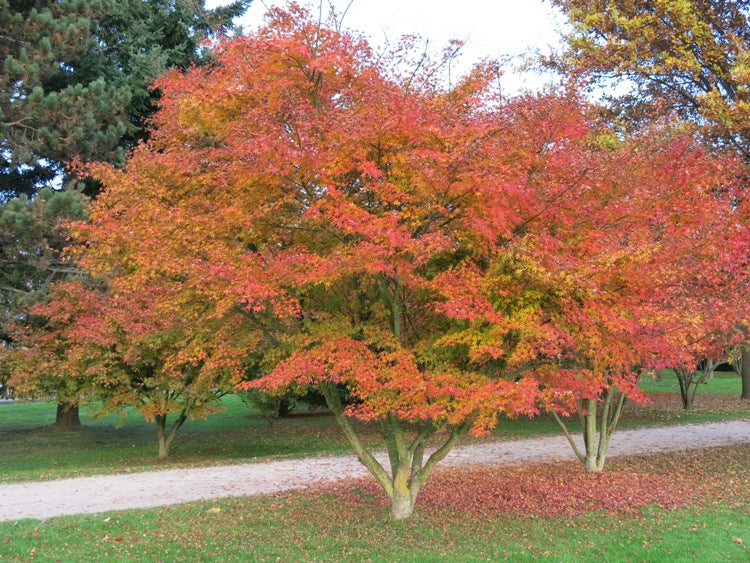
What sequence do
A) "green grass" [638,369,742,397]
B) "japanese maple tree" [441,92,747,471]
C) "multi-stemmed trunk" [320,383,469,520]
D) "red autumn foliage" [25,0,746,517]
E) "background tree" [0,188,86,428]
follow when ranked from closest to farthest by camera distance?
"japanese maple tree" [441,92,747,471], "red autumn foliage" [25,0,746,517], "multi-stemmed trunk" [320,383,469,520], "background tree" [0,188,86,428], "green grass" [638,369,742,397]

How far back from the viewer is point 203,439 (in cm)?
1847

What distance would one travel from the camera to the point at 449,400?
6.41 m

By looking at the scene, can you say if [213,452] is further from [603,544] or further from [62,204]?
[603,544]

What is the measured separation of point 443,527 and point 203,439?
1284 centimetres

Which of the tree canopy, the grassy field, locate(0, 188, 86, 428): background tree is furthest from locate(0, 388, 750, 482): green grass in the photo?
the tree canopy

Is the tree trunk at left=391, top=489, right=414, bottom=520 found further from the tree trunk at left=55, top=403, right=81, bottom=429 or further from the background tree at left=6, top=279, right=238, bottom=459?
the tree trunk at left=55, top=403, right=81, bottom=429

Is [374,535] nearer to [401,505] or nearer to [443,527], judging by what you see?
[401,505]

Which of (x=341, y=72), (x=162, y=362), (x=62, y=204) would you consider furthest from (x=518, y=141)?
(x=62, y=204)

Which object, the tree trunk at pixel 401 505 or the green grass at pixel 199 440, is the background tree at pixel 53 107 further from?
the tree trunk at pixel 401 505

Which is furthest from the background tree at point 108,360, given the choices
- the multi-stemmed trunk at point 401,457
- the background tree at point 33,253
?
the multi-stemmed trunk at point 401,457

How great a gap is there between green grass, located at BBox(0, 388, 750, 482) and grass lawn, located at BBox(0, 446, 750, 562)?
17.2 feet

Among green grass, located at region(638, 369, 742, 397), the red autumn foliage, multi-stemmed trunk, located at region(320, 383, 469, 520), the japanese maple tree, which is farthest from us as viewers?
green grass, located at region(638, 369, 742, 397)

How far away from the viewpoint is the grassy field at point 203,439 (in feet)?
46.0

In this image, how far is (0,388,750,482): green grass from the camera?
45.8ft
